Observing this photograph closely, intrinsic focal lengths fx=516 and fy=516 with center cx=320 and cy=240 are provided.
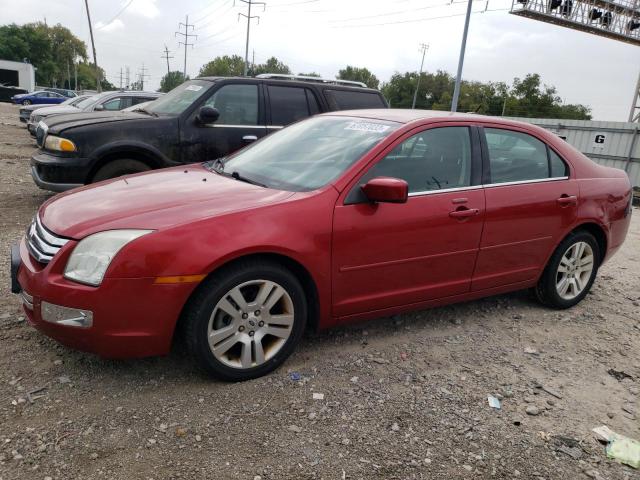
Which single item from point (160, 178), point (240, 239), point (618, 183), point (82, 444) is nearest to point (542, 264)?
point (618, 183)

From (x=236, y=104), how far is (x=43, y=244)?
4.03 m

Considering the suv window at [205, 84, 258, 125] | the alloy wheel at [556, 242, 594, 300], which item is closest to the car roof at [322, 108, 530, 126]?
the alloy wheel at [556, 242, 594, 300]

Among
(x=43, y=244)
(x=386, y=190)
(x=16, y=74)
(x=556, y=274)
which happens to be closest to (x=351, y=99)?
(x=556, y=274)

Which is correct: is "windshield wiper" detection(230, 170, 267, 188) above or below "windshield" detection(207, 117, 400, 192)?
below

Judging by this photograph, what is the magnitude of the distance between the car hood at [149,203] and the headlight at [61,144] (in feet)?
8.22

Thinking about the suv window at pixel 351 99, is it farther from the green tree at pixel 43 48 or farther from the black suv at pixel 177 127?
the green tree at pixel 43 48

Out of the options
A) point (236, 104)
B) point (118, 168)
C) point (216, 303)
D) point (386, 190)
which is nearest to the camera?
point (216, 303)

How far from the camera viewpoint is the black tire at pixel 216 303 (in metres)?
2.74

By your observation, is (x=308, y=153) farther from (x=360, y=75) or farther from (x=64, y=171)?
(x=360, y=75)

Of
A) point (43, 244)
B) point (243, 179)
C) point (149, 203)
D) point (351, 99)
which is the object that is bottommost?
point (43, 244)

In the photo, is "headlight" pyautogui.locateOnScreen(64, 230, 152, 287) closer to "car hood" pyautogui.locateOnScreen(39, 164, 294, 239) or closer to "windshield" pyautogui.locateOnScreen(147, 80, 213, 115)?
"car hood" pyautogui.locateOnScreen(39, 164, 294, 239)

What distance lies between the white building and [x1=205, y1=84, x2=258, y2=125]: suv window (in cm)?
5853

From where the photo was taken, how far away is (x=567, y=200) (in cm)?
411

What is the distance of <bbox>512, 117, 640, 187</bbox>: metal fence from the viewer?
52.5 feet
